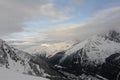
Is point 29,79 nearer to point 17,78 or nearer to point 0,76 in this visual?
point 17,78

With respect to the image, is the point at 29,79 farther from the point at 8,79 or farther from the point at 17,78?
the point at 8,79

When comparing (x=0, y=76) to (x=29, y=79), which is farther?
(x=29, y=79)

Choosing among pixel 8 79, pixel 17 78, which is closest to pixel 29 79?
pixel 17 78

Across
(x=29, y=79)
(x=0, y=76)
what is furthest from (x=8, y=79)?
(x=29, y=79)

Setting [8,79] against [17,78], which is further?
[17,78]

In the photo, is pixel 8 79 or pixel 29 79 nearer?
pixel 8 79
